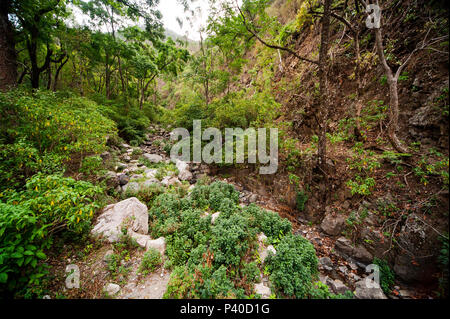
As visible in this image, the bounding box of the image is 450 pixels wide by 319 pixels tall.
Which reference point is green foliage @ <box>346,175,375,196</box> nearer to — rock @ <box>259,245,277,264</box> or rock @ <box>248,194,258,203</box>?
rock @ <box>259,245,277,264</box>

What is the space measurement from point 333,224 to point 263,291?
270 centimetres

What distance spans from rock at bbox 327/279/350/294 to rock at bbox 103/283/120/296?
4213 millimetres

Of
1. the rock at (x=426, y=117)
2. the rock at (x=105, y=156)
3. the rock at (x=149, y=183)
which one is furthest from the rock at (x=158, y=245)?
the rock at (x=426, y=117)

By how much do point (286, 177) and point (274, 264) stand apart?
309cm

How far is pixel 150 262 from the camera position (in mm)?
3119

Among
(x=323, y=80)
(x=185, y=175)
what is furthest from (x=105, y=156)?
(x=323, y=80)

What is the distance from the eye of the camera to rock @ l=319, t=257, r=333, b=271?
338cm

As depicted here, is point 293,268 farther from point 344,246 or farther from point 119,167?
point 119,167

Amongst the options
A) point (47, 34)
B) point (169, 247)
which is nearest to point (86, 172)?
point (169, 247)

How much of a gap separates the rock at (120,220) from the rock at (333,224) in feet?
16.5

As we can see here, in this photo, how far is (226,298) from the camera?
2463 millimetres

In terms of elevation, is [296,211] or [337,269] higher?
[296,211]

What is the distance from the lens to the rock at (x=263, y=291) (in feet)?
8.87
